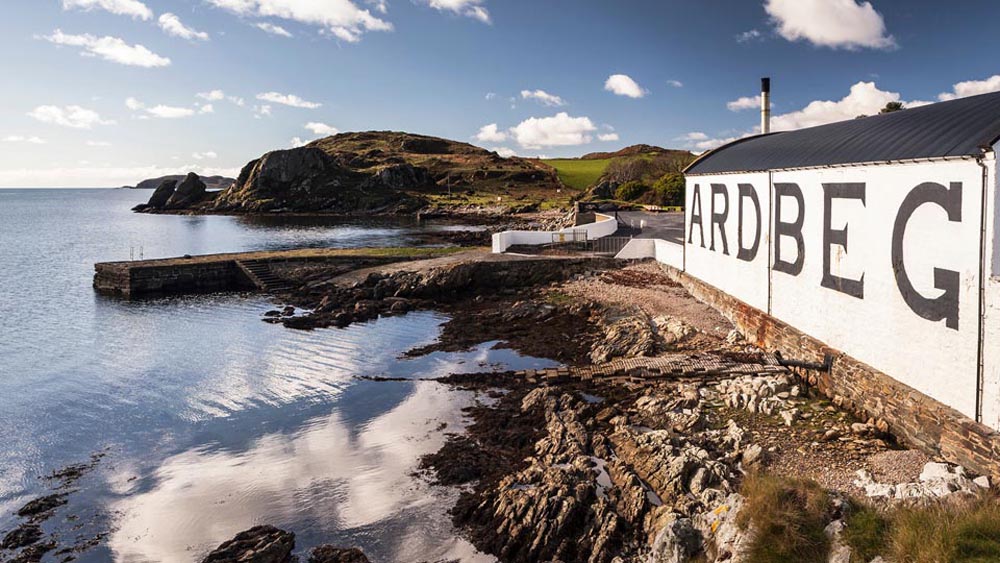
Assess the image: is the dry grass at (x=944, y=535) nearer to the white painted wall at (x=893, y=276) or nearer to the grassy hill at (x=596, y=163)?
the white painted wall at (x=893, y=276)

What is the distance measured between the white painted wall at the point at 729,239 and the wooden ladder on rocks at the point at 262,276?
2455cm

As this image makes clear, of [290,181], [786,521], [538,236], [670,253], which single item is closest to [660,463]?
[786,521]

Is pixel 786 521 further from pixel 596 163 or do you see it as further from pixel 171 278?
pixel 596 163

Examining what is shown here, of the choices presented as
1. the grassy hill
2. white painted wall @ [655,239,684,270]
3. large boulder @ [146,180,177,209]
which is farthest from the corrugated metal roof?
large boulder @ [146,180,177,209]

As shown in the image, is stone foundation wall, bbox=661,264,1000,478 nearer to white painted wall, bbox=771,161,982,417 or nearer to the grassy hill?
white painted wall, bbox=771,161,982,417

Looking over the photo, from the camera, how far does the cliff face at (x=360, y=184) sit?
118m

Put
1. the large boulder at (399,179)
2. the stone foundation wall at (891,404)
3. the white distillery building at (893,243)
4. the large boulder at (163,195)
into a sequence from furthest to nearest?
the large boulder at (163,195) < the large boulder at (399,179) < the white distillery building at (893,243) < the stone foundation wall at (891,404)

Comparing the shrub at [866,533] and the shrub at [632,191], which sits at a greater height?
the shrub at [632,191]

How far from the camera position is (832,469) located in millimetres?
11875

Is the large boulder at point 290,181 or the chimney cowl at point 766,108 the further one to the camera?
the large boulder at point 290,181

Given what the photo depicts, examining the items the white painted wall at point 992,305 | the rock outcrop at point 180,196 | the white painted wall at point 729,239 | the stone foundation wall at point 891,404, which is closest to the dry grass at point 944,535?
the stone foundation wall at point 891,404

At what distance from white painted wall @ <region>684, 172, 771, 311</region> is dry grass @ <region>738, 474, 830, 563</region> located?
11.6 meters

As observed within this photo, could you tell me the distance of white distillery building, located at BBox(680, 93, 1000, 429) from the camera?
11.1 meters

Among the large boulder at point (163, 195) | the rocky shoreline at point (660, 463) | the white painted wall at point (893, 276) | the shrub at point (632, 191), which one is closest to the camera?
the rocky shoreline at point (660, 463)
